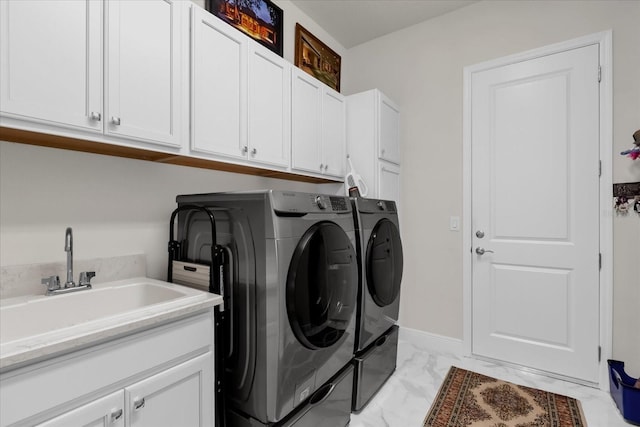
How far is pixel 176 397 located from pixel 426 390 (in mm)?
1664

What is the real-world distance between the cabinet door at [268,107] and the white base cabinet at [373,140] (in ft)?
2.55

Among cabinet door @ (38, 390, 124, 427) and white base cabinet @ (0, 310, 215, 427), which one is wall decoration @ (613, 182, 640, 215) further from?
cabinet door @ (38, 390, 124, 427)

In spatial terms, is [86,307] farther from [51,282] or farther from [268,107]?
[268,107]

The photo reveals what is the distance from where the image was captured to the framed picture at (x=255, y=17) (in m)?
1.93

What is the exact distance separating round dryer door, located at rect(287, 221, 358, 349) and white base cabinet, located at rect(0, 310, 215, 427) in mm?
378

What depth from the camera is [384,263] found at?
6.84 feet

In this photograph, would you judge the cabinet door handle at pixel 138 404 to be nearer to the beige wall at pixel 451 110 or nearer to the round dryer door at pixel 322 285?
the round dryer door at pixel 322 285

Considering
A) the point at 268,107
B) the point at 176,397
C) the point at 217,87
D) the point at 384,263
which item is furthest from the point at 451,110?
the point at 176,397

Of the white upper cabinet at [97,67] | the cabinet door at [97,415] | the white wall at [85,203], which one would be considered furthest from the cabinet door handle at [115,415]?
the white upper cabinet at [97,67]

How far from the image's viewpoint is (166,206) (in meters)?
1.76

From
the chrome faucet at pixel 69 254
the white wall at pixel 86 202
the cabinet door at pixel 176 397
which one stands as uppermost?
the white wall at pixel 86 202

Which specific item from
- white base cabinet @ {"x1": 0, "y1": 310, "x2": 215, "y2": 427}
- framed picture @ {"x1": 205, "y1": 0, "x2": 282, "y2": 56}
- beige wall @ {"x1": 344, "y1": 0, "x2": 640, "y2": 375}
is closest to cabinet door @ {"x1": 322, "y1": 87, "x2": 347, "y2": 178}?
framed picture @ {"x1": 205, "y1": 0, "x2": 282, "y2": 56}

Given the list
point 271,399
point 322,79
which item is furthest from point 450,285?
point 322,79

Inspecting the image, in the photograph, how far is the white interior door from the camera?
2.13 metres
